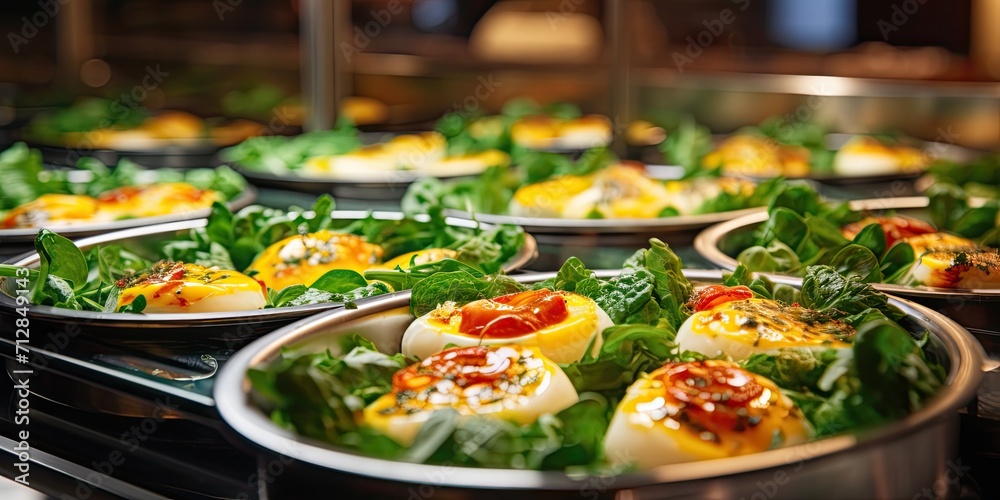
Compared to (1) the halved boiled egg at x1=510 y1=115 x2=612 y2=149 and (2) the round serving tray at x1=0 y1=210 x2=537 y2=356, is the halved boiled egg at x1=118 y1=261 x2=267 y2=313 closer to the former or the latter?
(2) the round serving tray at x1=0 y1=210 x2=537 y2=356

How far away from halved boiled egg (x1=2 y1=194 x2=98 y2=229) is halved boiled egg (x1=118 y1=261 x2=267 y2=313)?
651 millimetres

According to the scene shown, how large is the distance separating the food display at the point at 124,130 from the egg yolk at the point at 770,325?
241 cm

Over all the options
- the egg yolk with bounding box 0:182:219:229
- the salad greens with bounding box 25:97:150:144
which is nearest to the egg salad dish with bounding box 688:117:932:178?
the egg yolk with bounding box 0:182:219:229

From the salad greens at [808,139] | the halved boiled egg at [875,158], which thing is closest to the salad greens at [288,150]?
the salad greens at [808,139]

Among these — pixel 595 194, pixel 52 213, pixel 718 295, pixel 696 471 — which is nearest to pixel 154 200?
pixel 52 213

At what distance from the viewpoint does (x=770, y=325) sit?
111 cm

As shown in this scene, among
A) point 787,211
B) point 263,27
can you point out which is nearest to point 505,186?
point 787,211

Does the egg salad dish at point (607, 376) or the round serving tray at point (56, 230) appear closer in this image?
the egg salad dish at point (607, 376)

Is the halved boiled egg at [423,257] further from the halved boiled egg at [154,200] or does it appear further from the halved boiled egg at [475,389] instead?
the halved boiled egg at [154,200]

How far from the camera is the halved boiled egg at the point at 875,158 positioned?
265cm

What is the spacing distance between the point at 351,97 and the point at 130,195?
6.32ft

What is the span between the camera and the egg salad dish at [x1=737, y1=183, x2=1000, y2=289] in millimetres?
1385

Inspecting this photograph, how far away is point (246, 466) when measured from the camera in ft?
3.54

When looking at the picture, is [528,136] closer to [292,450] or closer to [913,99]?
[913,99]
